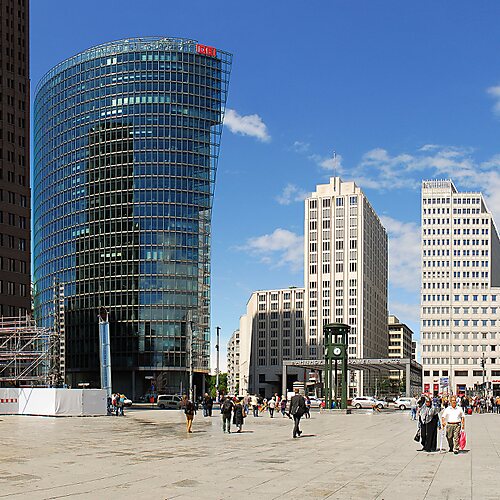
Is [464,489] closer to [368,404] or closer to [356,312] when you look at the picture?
[368,404]

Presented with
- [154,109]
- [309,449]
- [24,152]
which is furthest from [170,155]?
[309,449]

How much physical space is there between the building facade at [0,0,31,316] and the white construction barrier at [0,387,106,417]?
2024 inches

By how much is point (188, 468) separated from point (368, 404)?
251ft

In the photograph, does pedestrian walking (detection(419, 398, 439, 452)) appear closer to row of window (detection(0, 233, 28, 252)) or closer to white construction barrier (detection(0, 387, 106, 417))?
white construction barrier (detection(0, 387, 106, 417))

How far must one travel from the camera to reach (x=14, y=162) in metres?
125

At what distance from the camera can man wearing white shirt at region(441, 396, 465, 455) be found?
85.7 ft

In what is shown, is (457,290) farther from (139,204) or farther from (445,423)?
(445,423)

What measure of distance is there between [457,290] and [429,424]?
15812 centimetres

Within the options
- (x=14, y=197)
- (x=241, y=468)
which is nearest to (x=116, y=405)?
(x=241, y=468)

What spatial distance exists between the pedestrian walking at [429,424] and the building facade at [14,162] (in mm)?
93612

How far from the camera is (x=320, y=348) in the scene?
199 metres

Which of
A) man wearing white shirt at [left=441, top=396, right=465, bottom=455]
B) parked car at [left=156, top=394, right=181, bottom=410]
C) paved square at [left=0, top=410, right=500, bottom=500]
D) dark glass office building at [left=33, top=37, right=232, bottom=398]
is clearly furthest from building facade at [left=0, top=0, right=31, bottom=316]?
man wearing white shirt at [left=441, top=396, right=465, bottom=455]

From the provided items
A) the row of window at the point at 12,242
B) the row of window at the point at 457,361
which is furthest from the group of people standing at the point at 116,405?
the row of window at the point at 457,361

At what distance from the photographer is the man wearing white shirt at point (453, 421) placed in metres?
26.1
